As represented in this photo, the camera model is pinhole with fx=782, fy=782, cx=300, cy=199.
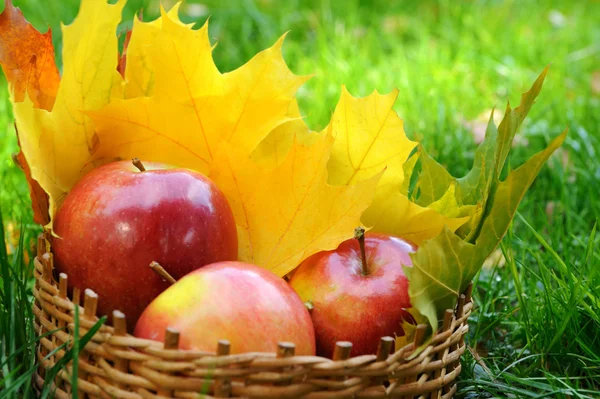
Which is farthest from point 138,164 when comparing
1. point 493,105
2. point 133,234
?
point 493,105

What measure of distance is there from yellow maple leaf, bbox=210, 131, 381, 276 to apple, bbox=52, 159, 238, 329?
0.11 metres

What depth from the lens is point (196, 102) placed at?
1206mm

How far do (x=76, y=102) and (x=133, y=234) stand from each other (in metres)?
0.25

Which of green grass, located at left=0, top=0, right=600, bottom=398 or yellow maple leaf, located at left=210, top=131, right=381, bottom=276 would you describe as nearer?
yellow maple leaf, located at left=210, top=131, right=381, bottom=276

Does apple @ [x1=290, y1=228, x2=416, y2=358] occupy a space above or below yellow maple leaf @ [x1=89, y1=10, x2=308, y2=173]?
below

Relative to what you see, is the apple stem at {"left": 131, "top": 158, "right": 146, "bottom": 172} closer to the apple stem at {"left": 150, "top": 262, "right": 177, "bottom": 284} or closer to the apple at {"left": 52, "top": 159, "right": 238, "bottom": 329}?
the apple at {"left": 52, "top": 159, "right": 238, "bottom": 329}

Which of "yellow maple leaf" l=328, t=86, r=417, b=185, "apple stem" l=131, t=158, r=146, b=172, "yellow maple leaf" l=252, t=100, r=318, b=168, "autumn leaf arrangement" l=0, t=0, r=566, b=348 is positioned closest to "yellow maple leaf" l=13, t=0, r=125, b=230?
"autumn leaf arrangement" l=0, t=0, r=566, b=348

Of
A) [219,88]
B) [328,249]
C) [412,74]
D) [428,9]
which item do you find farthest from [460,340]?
[428,9]

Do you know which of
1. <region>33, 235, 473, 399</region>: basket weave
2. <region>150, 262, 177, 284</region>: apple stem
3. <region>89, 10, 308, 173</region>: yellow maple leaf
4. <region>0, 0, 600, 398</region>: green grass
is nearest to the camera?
<region>33, 235, 473, 399</region>: basket weave

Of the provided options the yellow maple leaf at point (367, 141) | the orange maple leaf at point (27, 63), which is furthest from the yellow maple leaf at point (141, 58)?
the yellow maple leaf at point (367, 141)

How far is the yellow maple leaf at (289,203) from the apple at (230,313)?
0.14m

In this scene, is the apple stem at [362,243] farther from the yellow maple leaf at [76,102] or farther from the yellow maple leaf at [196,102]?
the yellow maple leaf at [76,102]

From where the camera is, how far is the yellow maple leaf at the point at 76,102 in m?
1.12

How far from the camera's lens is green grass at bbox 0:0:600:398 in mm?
1292
